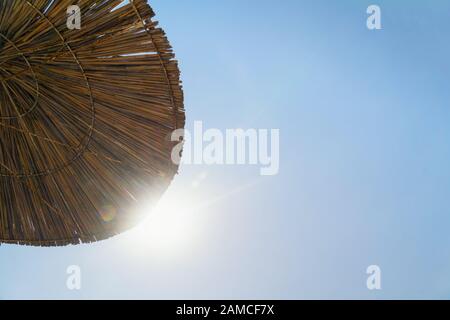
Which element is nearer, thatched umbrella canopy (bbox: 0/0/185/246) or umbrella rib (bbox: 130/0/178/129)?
umbrella rib (bbox: 130/0/178/129)

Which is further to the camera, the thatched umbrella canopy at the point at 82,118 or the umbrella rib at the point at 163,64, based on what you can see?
the thatched umbrella canopy at the point at 82,118

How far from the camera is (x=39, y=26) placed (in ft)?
11.0

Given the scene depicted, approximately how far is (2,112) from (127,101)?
1.00 meters

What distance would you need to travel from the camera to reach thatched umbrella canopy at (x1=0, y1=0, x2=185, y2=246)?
332 cm

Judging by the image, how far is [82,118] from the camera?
3.75 m

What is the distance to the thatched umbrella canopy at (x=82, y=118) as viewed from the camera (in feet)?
10.9

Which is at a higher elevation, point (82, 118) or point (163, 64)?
point (163, 64)

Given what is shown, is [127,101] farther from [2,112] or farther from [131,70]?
[2,112]

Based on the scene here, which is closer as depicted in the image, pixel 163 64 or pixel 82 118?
pixel 163 64
